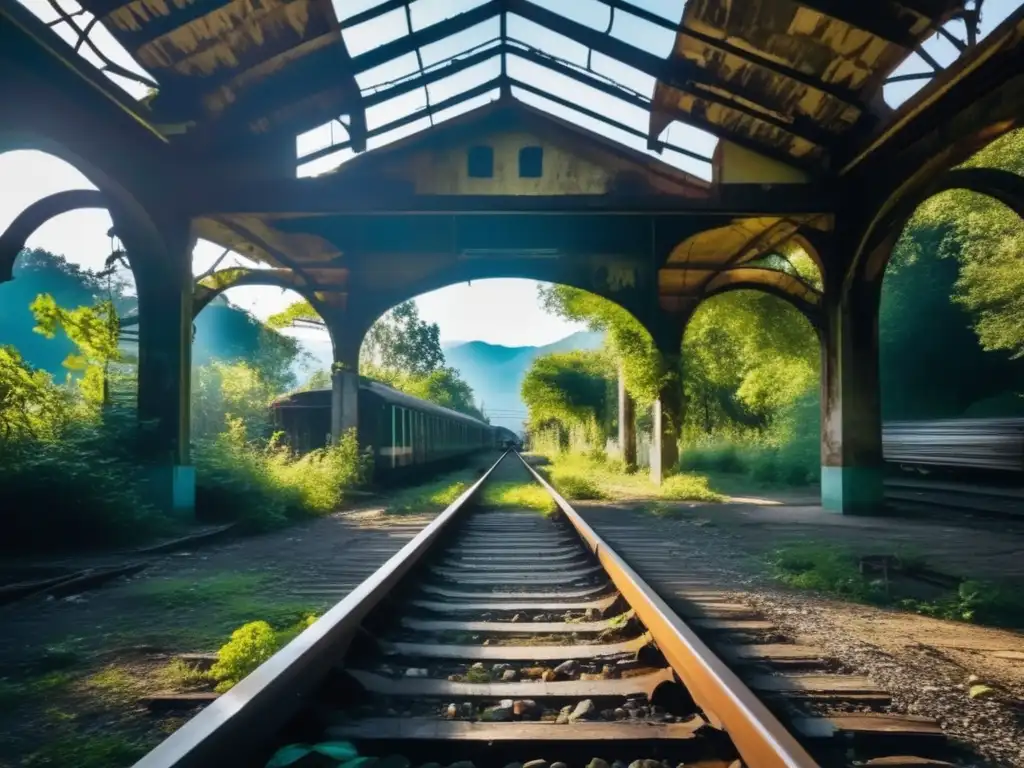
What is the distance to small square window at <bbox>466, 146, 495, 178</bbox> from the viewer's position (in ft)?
42.8

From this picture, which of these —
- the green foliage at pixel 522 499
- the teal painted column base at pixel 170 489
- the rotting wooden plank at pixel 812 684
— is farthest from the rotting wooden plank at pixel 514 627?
the green foliage at pixel 522 499

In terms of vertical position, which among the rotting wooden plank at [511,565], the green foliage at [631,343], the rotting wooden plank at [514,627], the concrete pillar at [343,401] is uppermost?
the green foliage at [631,343]

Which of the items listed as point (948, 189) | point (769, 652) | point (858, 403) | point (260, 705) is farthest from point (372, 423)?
point (260, 705)

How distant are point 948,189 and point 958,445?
896cm

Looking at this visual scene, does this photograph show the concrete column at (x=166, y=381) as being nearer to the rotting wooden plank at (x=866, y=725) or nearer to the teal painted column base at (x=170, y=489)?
the teal painted column base at (x=170, y=489)

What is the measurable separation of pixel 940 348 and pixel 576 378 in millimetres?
19338

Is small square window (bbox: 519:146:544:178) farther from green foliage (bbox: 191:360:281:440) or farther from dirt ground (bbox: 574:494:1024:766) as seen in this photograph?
green foliage (bbox: 191:360:281:440)

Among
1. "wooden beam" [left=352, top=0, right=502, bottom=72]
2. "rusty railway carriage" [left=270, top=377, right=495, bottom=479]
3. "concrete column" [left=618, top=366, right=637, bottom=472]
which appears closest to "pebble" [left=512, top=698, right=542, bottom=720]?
"wooden beam" [left=352, top=0, right=502, bottom=72]

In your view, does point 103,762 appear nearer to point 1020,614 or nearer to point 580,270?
point 1020,614

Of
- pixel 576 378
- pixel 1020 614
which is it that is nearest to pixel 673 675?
pixel 1020 614

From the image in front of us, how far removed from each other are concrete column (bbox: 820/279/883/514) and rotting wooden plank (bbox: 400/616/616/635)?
27.4ft

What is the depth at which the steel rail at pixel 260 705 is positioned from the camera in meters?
1.73

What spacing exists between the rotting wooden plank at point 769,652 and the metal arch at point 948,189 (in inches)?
300

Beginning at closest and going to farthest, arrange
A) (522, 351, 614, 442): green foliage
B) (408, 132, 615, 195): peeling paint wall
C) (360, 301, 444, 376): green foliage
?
(408, 132, 615, 195): peeling paint wall, (522, 351, 614, 442): green foliage, (360, 301, 444, 376): green foliage
